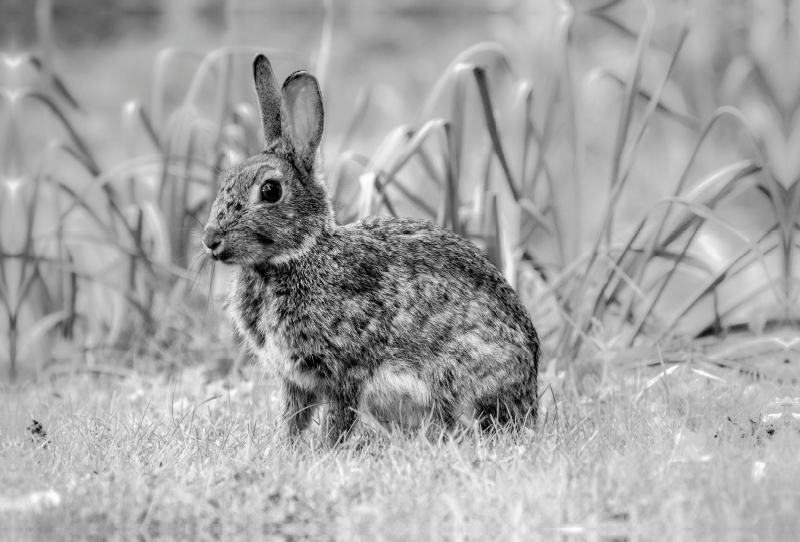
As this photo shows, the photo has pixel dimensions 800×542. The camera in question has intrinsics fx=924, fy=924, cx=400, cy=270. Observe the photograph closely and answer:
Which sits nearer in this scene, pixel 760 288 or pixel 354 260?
pixel 354 260

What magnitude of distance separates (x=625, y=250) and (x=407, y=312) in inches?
63.8

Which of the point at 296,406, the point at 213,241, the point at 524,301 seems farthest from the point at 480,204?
the point at 213,241

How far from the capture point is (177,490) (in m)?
3.07

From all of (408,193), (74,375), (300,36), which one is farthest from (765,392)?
(300,36)

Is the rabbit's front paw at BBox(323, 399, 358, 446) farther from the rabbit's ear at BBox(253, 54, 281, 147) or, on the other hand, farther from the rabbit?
the rabbit's ear at BBox(253, 54, 281, 147)

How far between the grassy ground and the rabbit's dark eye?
37.3 inches

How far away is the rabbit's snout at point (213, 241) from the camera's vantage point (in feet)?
11.6

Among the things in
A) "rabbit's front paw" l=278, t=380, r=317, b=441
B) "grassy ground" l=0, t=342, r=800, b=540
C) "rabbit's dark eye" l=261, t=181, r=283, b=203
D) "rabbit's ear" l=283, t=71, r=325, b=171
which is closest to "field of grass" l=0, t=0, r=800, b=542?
"grassy ground" l=0, t=342, r=800, b=540

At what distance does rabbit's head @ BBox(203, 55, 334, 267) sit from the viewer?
142 inches

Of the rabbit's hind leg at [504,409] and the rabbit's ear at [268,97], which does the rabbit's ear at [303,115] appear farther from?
the rabbit's hind leg at [504,409]

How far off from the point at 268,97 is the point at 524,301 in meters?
2.26

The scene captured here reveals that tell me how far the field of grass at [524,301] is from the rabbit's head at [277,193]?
1.12 ft

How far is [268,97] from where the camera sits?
3.87 m

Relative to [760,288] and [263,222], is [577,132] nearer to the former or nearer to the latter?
[760,288]
